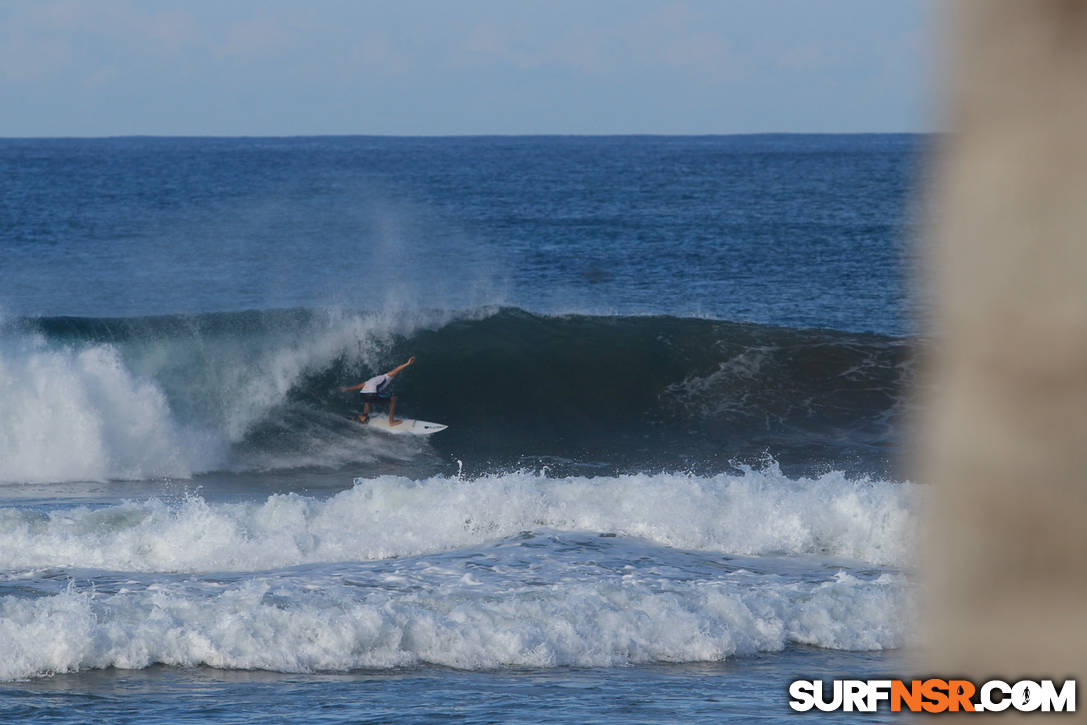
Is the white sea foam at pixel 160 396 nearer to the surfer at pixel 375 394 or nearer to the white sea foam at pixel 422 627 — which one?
the surfer at pixel 375 394

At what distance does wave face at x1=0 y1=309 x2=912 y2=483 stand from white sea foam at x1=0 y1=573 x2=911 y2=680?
7.18 m

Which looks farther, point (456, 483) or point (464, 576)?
point (456, 483)

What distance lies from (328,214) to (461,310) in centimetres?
3204

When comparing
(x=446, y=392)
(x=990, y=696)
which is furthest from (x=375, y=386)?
(x=990, y=696)

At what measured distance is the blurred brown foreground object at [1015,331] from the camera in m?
0.51

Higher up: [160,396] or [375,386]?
[375,386]

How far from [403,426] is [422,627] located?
403 inches

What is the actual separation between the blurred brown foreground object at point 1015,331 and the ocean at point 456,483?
0.54 feet

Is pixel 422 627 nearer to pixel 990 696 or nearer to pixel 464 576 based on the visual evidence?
pixel 464 576

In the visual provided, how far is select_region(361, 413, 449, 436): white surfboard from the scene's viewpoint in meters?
18.6

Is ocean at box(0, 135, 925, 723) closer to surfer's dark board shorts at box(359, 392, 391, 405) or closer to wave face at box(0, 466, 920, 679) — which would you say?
wave face at box(0, 466, 920, 679)

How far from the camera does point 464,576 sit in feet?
32.6

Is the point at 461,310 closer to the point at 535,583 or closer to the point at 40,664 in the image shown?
the point at 535,583

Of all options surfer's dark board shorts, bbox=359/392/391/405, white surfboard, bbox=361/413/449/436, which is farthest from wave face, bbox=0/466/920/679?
surfer's dark board shorts, bbox=359/392/391/405
